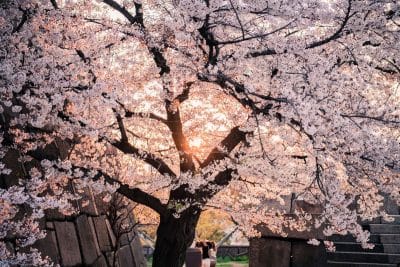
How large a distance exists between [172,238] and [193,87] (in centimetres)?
313

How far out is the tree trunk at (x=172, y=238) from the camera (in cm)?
1080

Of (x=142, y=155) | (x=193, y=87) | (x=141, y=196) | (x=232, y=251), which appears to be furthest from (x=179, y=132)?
(x=232, y=251)

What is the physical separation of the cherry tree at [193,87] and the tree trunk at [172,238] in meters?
0.02

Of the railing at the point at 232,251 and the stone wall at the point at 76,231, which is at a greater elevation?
the stone wall at the point at 76,231

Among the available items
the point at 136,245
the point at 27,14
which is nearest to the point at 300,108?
the point at 27,14

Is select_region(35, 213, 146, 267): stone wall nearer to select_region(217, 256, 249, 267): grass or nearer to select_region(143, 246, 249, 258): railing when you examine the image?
select_region(217, 256, 249, 267): grass

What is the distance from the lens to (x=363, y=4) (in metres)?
8.46

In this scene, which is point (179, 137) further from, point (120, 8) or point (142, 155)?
point (120, 8)

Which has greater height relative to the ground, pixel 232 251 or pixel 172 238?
pixel 172 238

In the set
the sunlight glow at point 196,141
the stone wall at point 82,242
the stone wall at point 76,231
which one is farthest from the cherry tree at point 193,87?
the sunlight glow at point 196,141

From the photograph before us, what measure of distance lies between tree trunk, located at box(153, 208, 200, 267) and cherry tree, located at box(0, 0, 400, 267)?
2cm

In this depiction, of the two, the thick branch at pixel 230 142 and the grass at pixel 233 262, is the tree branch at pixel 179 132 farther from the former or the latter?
the grass at pixel 233 262

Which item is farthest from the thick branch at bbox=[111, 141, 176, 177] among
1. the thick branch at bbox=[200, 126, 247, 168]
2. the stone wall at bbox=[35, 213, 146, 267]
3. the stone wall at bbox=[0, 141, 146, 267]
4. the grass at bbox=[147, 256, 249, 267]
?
the grass at bbox=[147, 256, 249, 267]

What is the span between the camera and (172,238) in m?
10.8
